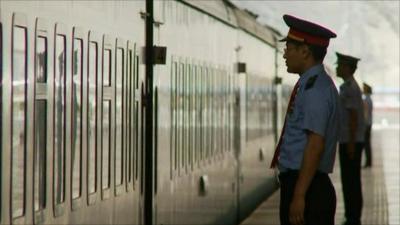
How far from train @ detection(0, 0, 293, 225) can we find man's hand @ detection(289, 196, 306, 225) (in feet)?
3.17

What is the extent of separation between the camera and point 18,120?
4.75 metres

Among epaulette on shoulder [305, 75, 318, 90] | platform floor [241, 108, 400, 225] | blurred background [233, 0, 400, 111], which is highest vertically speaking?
blurred background [233, 0, 400, 111]

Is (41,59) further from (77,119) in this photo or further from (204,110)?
(204,110)

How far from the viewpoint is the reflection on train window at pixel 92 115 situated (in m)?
5.97

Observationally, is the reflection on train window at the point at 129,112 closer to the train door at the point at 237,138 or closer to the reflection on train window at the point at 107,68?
the reflection on train window at the point at 107,68

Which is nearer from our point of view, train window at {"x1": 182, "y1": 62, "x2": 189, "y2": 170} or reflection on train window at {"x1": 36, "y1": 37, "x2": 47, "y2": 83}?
reflection on train window at {"x1": 36, "y1": 37, "x2": 47, "y2": 83}

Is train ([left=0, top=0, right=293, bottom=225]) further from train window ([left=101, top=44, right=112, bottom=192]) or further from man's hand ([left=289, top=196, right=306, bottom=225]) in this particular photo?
man's hand ([left=289, top=196, right=306, bottom=225])

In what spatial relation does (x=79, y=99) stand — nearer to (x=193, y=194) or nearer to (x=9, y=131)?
(x=9, y=131)

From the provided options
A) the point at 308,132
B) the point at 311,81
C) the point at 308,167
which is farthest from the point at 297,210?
the point at 311,81

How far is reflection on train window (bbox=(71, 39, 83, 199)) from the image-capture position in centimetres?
561

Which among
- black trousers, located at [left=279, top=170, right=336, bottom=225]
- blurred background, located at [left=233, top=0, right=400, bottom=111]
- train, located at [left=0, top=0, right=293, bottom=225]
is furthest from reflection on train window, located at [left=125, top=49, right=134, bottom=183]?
blurred background, located at [left=233, top=0, right=400, bottom=111]

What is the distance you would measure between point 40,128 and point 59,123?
30cm

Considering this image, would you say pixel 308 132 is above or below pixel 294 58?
below

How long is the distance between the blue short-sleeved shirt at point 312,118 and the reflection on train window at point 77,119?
3.08 feet
